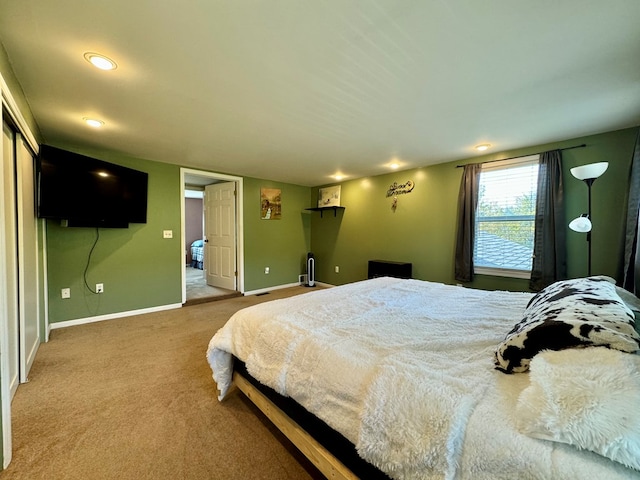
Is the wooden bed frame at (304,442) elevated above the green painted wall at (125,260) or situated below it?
below

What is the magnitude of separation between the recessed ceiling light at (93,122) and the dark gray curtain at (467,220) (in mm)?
Answer: 4445

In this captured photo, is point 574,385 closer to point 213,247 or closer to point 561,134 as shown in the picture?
point 561,134

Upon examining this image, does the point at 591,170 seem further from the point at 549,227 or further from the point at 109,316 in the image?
the point at 109,316

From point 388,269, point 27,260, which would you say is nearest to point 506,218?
point 388,269

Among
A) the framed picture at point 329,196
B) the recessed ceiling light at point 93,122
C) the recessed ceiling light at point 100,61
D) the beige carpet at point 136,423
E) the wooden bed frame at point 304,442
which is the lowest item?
the beige carpet at point 136,423

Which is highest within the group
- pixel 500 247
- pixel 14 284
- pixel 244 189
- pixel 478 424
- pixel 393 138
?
pixel 393 138

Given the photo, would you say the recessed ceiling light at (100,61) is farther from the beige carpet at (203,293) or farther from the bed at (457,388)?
the beige carpet at (203,293)

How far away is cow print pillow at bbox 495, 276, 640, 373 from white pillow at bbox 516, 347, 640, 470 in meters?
0.05

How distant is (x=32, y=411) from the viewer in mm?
1708

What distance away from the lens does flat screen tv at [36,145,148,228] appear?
2.60 m

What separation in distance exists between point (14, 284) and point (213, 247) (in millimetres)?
3513

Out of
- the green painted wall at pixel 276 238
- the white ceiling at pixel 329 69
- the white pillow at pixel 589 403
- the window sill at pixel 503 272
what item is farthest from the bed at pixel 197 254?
the white pillow at pixel 589 403

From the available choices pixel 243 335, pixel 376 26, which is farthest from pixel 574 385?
pixel 376 26

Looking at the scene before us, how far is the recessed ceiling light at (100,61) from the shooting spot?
1.60 m
